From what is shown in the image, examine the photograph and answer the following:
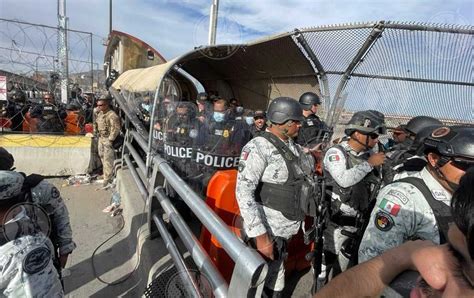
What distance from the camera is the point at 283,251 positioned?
268 cm

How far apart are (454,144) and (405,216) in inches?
17.4

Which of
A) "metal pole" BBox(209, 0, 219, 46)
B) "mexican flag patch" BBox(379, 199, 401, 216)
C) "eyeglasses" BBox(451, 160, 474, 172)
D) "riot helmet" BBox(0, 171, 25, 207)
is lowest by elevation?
"riot helmet" BBox(0, 171, 25, 207)

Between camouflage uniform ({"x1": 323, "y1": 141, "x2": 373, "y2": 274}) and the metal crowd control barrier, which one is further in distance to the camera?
camouflage uniform ({"x1": 323, "y1": 141, "x2": 373, "y2": 274})

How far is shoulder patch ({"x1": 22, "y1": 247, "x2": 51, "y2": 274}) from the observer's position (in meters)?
1.55

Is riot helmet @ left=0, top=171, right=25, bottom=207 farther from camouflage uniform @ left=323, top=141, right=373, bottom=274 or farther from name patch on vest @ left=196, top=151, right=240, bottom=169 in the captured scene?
camouflage uniform @ left=323, top=141, right=373, bottom=274

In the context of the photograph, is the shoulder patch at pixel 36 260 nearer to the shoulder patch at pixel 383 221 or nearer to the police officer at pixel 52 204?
the police officer at pixel 52 204

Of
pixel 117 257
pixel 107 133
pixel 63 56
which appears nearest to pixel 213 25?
pixel 107 133

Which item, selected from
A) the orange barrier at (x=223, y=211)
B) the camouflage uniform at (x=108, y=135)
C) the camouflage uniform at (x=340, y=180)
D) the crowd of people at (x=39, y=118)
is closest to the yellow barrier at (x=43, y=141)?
the camouflage uniform at (x=108, y=135)

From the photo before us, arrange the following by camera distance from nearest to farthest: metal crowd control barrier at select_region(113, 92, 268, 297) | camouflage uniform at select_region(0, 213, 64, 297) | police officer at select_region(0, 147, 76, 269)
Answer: metal crowd control barrier at select_region(113, 92, 268, 297) → camouflage uniform at select_region(0, 213, 64, 297) → police officer at select_region(0, 147, 76, 269)

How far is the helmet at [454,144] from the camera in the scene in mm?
1547

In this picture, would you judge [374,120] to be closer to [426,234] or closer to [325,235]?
[325,235]

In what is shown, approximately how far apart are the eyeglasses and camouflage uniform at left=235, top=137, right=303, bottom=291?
1205 mm

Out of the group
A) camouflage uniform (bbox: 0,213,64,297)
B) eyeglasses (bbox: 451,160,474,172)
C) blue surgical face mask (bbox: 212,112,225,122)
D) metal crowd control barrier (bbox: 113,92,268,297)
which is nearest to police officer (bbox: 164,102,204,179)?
blue surgical face mask (bbox: 212,112,225,122)

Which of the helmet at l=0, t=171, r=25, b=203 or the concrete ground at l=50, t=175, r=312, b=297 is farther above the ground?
the helmet at l=0, t=171, r=25, b=203
